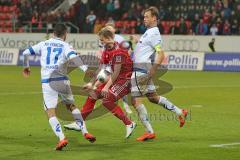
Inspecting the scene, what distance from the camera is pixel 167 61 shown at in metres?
33.1

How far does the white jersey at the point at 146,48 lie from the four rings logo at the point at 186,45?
24.8 m

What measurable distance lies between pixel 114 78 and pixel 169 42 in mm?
26062

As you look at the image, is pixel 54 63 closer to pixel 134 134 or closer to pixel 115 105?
pixel 115 105

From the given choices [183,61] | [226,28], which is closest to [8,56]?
[183,61]

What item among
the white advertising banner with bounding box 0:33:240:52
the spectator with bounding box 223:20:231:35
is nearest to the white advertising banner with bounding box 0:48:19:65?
the white advertising banner with bounding box 0:33:240:52

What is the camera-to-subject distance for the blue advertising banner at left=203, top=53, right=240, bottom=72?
1249 inches

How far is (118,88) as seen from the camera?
461 inches

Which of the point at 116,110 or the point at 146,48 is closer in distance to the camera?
the point at 116,110

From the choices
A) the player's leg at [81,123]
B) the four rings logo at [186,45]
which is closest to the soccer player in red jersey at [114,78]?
the player's leg at [81,123]

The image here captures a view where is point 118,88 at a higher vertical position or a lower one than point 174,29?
higher

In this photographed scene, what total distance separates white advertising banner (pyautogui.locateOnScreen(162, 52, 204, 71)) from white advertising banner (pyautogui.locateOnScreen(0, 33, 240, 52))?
3237mm

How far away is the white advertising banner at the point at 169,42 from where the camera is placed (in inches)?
1437

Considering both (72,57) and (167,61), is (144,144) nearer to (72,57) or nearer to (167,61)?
(72,57)

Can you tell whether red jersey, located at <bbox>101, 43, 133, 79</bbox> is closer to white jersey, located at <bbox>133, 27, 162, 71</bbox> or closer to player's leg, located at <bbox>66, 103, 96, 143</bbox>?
white jersey, located at <bbox>133, 27, 162, 71</bbox>
